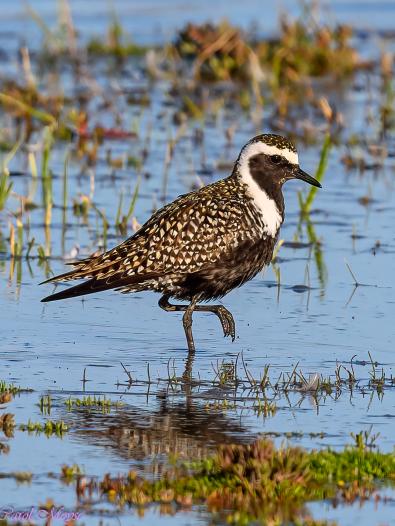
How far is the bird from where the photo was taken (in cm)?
930

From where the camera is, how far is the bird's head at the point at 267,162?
9.84 metres

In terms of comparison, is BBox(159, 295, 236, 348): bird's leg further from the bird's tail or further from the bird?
the bird's tail

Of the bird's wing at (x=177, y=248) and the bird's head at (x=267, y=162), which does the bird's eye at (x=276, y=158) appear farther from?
the bird's wing at (x=177, y=248)

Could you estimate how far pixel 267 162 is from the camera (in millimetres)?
9930

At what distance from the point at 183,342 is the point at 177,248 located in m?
0.69

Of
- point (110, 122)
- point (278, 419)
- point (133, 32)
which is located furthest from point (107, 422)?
point (133, 32)

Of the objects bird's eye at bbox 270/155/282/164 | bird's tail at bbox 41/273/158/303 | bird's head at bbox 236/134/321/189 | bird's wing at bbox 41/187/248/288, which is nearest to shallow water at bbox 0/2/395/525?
bird's tail at bbox 41/273/158/303

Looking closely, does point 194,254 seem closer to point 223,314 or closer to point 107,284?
point 223,314

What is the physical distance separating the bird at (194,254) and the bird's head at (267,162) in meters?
0.22

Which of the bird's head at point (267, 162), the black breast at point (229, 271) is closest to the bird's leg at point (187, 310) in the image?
the black breast at point (229, 271)

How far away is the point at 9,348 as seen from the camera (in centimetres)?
907

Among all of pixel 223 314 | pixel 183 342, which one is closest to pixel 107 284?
pixel 183 342
